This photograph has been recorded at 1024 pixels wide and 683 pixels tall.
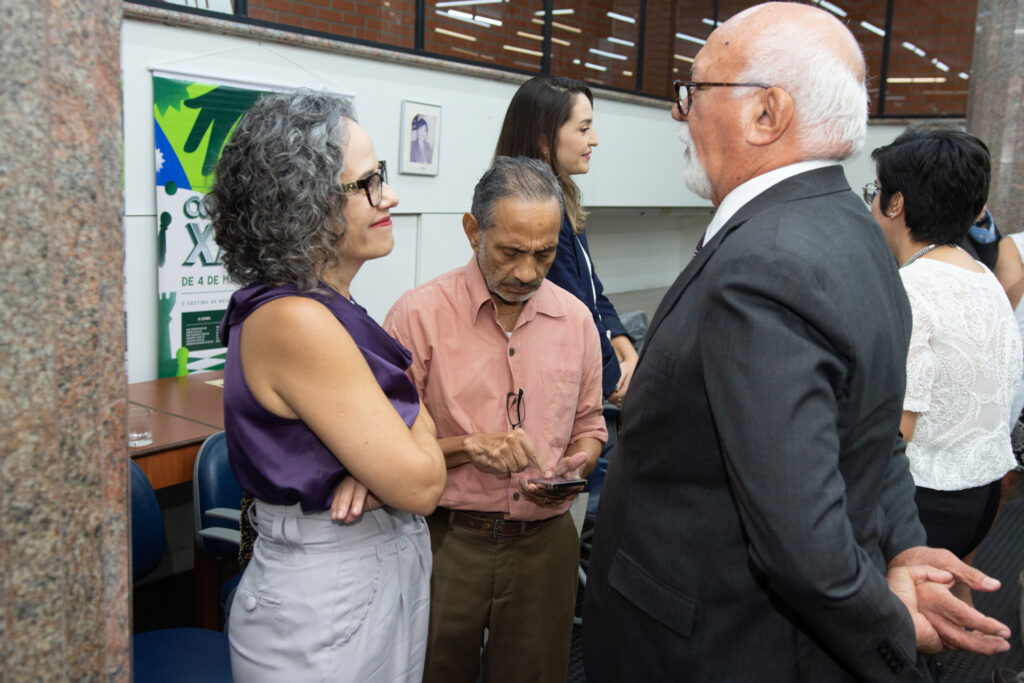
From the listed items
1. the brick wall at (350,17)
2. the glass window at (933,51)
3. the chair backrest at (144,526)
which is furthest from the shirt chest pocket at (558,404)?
the glass window at (933,51)

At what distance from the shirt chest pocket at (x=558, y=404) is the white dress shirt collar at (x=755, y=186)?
2.51 ft

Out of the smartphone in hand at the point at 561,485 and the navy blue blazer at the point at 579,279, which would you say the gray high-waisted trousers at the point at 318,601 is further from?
the navy blue blazer at the point at 579,279

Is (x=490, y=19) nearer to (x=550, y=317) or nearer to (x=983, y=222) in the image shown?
(x=983, y=222)

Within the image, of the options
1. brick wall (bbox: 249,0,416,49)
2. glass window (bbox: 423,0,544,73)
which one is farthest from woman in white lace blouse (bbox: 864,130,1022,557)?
glass window (bbox: 423,0,544,73)

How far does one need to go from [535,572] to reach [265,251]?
110 centimetres

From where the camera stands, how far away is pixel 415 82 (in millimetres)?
5305

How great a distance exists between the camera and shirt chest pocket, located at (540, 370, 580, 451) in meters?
2.05

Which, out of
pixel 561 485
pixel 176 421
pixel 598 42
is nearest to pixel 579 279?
pixel 561 485

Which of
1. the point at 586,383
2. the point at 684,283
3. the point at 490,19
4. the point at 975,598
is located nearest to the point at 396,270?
the point at 490,19

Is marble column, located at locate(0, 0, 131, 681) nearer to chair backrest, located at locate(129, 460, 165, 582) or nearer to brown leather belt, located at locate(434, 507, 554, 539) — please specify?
brown leather belt, located at locate(434, 507, 554, 539)

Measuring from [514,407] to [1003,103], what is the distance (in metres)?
5.04

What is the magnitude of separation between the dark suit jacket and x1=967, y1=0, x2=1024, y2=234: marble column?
191 inches

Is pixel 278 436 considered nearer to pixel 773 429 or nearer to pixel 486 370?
pixel 486 370

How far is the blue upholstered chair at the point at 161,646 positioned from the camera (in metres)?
2.09
